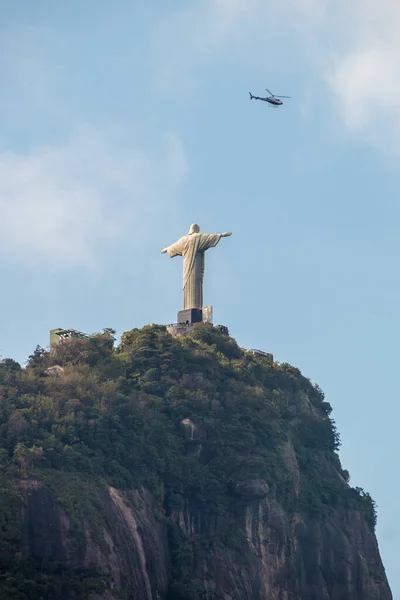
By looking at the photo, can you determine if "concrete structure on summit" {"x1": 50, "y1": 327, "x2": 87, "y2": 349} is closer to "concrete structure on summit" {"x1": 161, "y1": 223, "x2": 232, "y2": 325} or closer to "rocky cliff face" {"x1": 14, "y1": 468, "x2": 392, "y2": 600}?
"concrete structure on summit" {"x1": 161, "y1": 223, "x2": 232, "y2": 325}

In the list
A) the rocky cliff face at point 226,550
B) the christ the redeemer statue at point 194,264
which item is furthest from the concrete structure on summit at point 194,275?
the rocky cliff face at point 226,550

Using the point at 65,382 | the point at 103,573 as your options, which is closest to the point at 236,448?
the point at 65,382

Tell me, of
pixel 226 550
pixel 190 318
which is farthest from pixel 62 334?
pixel 226 550

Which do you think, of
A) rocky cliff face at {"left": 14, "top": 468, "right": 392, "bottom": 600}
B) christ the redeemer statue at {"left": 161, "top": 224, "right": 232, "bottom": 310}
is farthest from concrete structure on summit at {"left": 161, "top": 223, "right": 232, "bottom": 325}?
rocky cliff face at {"left": 14, "top": 468, "right": 392, "bottom": 600}

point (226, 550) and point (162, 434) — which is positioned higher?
point (162, 434)

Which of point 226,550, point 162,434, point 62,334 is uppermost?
point 62,334

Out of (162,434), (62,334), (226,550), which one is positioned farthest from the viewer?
(62,334)

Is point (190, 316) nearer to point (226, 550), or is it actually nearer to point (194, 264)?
point (194, 264)
